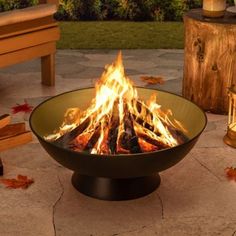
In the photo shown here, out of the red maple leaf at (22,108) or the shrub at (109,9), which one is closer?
the red maple leaf at (22,108)

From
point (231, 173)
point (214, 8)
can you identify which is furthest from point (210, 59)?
point (231, 173)

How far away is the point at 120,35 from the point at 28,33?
7.09 ft

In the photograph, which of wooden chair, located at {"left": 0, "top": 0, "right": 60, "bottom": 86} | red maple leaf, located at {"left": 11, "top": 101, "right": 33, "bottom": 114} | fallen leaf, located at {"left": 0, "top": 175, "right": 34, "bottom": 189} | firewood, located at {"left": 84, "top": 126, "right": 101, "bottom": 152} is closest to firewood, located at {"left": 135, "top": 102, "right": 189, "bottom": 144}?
firewood, located at {"left": 84, "top": 126, "right": 101, "bottom": 152}

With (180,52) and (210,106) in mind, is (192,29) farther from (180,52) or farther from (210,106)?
(180,52)

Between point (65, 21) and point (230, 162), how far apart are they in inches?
164

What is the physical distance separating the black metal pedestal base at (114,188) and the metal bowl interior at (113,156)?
199 millimetres

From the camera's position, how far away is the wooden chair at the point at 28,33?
413 centimetres

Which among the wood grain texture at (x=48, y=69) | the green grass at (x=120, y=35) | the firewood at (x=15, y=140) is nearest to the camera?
the firewood at (x=15, y=140)

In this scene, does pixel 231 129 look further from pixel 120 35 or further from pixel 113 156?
pixel 120 35

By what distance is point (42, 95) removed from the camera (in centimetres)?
449

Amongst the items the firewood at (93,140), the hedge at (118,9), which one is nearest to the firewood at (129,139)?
the firewood at (93,140)

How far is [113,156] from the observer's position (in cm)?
263

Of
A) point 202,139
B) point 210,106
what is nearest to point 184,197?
point 202,139

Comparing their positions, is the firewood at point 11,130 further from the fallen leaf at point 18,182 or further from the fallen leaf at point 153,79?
the fallen leaf at point 153,79
